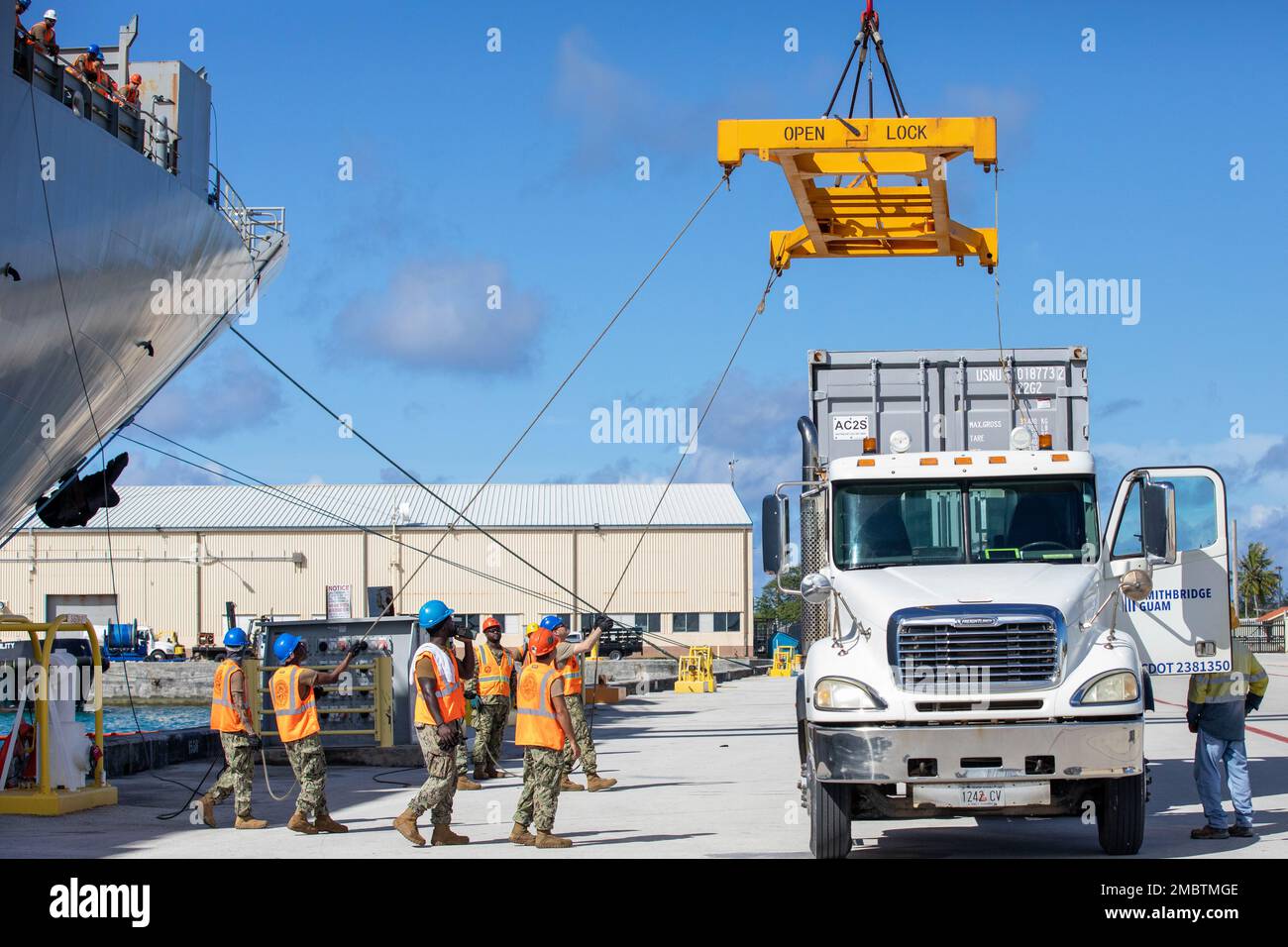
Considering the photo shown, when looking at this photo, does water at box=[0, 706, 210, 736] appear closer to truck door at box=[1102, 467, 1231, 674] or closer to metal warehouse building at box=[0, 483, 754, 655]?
metal warehouse building at box=[0, 483, 754, 655]

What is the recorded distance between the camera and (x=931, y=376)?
14.7 metres

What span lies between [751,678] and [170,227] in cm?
3182

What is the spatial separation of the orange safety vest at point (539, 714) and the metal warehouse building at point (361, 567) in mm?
52576

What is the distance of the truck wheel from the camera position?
9258mm

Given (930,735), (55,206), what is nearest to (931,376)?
(930,735)

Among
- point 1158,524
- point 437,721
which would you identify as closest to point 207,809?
point 437,721

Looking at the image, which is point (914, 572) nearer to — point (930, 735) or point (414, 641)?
point (930, 735)

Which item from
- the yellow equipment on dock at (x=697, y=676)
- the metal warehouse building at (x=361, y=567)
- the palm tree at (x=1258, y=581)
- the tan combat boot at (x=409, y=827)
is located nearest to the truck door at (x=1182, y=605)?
the tan combat boot at (x=409, y=827)

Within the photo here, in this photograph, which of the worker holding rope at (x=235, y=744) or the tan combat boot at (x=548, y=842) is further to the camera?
the worker holding rope at (x=235, y=744)

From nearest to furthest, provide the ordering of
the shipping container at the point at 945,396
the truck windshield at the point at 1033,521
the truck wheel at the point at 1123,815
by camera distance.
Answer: the truck wheel at the point at 1123,815, the truck windshield at the point at 1033,521, the shipping container at the point at 945,396

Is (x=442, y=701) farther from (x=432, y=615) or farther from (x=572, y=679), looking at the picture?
(x=572, y=679)

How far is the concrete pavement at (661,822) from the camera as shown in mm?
10594

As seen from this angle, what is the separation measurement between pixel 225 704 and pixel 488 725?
448 cm

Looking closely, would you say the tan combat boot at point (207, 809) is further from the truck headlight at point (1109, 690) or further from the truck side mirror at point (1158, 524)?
the truck side mirror at point (1158, 524)
